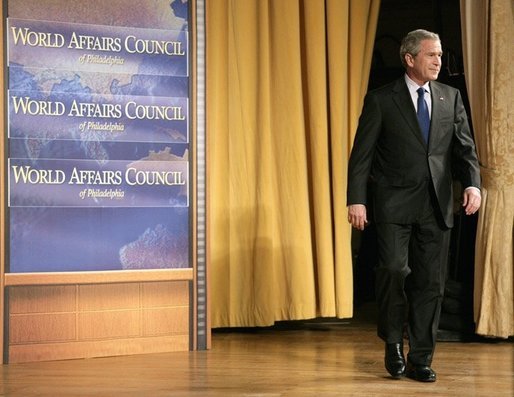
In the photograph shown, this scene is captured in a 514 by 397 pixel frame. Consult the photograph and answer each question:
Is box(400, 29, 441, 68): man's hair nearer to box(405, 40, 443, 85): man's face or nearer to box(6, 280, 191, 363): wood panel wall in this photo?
box(405, 40, 443, 85): man's face

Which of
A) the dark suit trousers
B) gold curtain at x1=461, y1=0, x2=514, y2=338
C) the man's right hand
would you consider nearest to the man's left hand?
the dark suit trousers

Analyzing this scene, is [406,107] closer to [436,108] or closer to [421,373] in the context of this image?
[436,108]

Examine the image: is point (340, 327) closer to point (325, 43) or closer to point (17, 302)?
point (325, 43)

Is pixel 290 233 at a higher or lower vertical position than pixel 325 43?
lower

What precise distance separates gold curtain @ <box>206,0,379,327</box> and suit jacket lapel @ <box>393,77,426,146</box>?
1.39 m

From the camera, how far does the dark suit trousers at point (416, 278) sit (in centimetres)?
403

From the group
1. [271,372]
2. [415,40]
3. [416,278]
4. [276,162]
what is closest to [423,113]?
[415,40]

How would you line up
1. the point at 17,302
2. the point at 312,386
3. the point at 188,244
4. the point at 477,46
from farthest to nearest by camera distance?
the point at 477,46
the point at 188,244
the point at 17,302
the point at 312,386

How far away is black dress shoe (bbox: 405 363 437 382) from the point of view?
3982 mm

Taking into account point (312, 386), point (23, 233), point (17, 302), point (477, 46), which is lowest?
point (312, 386)

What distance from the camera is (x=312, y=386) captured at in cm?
391

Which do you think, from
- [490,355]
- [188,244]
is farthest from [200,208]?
[490,355]

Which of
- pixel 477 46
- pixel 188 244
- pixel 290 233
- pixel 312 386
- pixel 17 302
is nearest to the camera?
pixel 312 386

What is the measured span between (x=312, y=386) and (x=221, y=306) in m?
1.57
